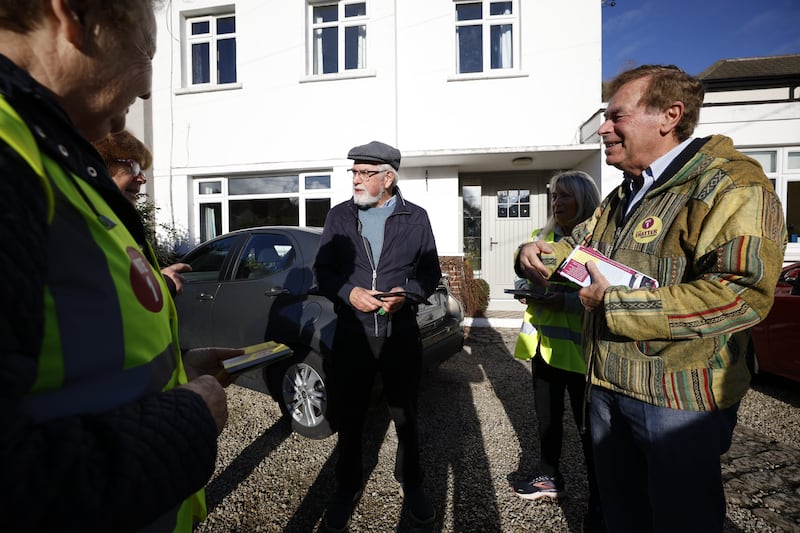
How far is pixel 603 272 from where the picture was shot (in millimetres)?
1421

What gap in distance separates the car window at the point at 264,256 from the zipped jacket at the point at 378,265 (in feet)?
3.72

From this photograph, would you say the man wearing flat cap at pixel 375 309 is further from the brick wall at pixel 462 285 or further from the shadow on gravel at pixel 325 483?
the brick wall at pixel 462 285

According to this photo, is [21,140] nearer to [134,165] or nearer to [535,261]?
[535,261]

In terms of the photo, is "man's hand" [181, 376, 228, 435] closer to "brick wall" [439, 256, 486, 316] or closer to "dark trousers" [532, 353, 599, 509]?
"dark trousers" [532, 353, 599, 509]

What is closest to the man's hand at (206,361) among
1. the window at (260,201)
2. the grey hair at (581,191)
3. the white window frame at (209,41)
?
the grey hair at (581,191)

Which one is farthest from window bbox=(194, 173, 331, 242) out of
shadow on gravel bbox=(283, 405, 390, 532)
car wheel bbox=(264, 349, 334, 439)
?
shadow on gravel bbox=(283, 405, 390, 532)

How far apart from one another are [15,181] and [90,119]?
379 millimetres

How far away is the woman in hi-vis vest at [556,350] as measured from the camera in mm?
2338

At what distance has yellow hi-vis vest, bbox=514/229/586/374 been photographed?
231cm

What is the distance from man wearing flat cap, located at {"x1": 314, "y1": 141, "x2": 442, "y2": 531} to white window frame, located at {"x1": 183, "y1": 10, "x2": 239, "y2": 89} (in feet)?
25.0

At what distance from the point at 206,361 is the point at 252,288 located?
2.61 m

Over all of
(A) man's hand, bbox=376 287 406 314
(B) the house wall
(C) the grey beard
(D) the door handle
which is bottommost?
(D) the door handle

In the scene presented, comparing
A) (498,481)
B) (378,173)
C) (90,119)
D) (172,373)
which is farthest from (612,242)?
(498,481)

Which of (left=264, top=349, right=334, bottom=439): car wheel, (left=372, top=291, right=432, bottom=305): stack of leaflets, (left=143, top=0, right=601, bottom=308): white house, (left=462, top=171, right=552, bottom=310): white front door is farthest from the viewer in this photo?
(left=462, top=171, right=552, bottom=310): white front door
